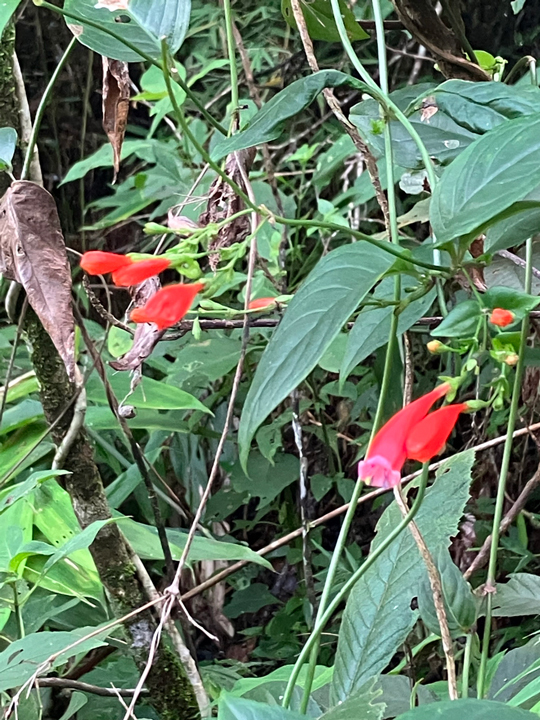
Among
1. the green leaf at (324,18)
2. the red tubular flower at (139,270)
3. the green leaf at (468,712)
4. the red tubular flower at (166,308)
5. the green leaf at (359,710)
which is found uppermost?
the green leaf at (324,18)

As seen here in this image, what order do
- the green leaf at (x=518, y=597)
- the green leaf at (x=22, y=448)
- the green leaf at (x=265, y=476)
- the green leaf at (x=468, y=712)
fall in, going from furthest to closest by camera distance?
the green leaf at (x=265, y=476) < the green leaf at (x=22, y=448) < the green leaf at (x=518, y=597) < the green leaf at (x=468, y=712)

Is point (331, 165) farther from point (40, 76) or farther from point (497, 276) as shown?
point (40, 76)

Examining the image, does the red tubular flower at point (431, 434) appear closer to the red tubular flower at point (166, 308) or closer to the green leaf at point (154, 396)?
the red tubular flower at point (166, 308)

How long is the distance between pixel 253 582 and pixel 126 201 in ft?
2.64

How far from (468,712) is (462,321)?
0.54 feet

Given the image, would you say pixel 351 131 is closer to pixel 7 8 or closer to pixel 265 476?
pixel 7 8

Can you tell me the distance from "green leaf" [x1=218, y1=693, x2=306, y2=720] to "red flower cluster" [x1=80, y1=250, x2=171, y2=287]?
0.20 meters

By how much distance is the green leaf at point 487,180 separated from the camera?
28cm

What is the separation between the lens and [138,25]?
447 mm

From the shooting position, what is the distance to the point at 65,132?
176 cm

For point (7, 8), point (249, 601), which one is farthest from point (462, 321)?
point (249, 601)

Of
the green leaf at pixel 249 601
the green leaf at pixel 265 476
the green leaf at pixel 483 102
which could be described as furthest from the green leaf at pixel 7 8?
the green leaf at pixel 249 601

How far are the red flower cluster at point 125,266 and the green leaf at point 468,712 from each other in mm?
228

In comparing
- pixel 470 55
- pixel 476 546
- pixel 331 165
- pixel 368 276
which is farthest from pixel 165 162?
pixel 368 276
